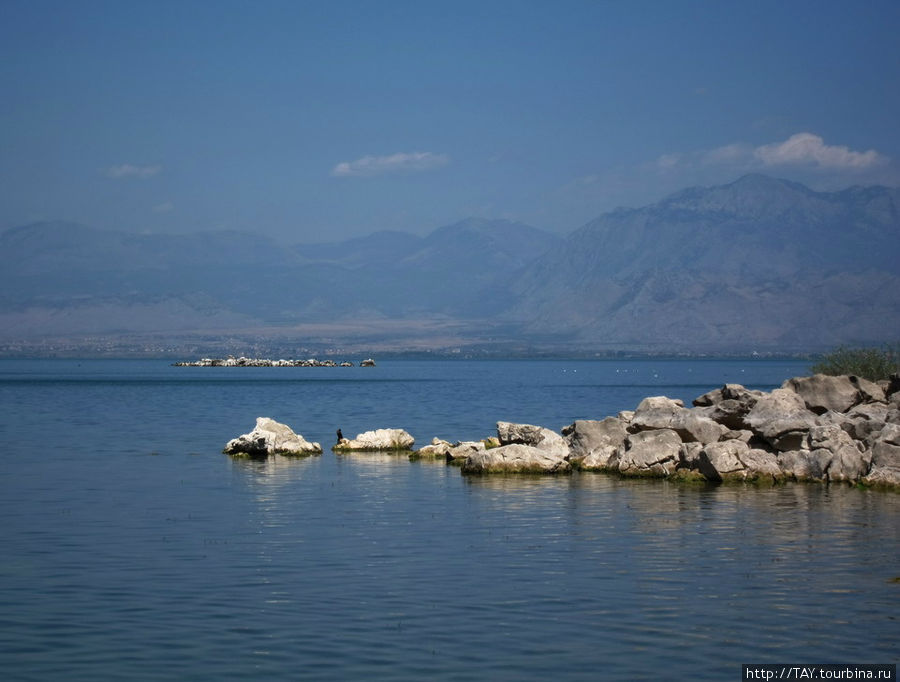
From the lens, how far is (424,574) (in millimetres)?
20922

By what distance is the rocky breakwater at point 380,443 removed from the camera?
44.4 metres

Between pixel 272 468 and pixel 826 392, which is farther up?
pixel 826 392

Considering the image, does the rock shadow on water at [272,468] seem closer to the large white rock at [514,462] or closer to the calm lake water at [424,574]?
the calm lake water at [424,574]

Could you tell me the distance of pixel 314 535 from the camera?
2498cm

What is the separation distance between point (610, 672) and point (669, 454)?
20.7m

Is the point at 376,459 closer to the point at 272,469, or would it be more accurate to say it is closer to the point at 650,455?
the point at 272,469

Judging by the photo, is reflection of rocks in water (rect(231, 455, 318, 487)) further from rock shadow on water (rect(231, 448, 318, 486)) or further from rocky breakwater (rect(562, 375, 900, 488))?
rocky breakwater (rect(562, 375, 900, 488))

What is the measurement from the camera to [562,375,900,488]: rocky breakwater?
33469 mm

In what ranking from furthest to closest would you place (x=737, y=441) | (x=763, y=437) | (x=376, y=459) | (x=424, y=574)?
(x=376, y=459)
(x=763, y=437)
(x=737, y=441)
(x=424, y=574)

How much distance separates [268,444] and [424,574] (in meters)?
22.2

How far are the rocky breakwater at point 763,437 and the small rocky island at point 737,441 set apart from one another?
1.1 inches

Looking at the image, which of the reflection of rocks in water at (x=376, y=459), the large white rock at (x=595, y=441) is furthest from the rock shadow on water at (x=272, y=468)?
the large white rock at (x=595, y=441)

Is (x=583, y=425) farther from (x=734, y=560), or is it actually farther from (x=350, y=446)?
(x=734, y=560)

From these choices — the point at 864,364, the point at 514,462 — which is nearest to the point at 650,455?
the point at 514,462
